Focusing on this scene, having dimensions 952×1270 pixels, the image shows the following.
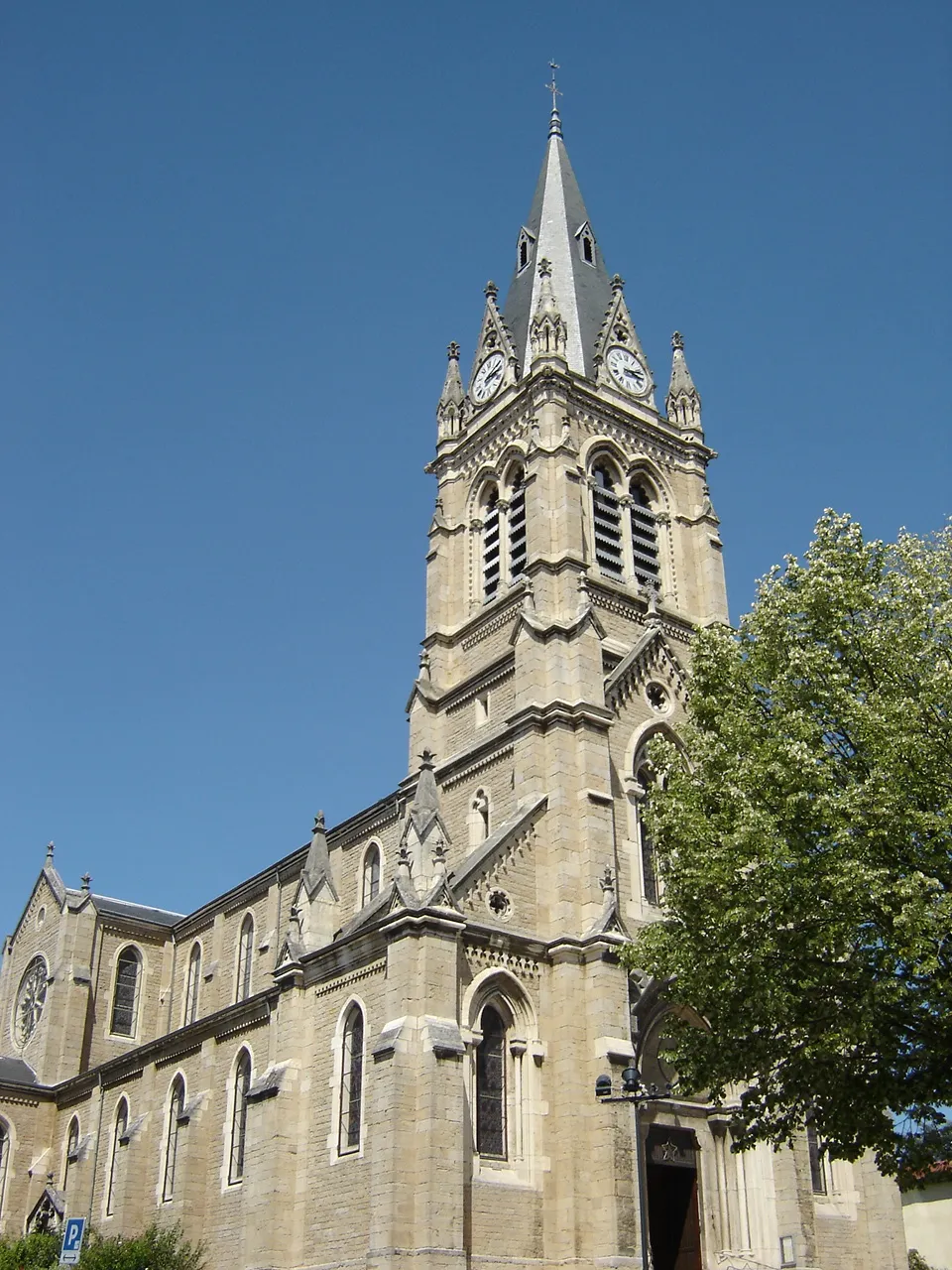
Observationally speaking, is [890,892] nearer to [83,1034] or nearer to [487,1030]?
[487,1030]

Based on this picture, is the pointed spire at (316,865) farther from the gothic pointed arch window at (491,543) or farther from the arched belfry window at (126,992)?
the arched belfry window at (126,992)

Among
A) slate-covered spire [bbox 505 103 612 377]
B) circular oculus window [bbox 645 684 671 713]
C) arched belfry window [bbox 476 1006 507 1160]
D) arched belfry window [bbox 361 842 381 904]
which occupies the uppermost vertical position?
slate-covered spire [bbox 505 103 612 377]

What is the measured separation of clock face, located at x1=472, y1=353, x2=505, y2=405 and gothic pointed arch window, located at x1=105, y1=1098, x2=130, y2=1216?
25.0 meters

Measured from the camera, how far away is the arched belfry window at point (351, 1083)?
26.9 meters

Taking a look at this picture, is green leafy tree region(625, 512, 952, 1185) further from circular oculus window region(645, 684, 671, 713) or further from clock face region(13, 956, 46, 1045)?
clock face region(13, 956, 46, 1045)

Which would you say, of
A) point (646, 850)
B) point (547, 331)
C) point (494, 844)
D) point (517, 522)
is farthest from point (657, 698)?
point (547, 331)

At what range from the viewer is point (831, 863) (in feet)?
62.6

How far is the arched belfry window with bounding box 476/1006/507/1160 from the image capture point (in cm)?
2597

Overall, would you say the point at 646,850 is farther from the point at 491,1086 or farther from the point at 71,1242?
the point at 71,1242

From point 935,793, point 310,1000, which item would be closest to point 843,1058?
point 935,793

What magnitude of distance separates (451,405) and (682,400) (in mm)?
7806

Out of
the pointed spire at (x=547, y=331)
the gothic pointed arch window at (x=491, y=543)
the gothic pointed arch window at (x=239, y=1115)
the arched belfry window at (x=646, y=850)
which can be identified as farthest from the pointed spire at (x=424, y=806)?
the pointed spire at (x=547, y=331)

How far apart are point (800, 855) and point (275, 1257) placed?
1509cm

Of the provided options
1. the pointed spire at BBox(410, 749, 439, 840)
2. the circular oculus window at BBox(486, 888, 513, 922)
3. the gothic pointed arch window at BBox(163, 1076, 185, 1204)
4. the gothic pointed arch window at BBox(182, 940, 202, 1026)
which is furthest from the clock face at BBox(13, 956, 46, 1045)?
the circular oculus window at BBox(486, 888, 513, 922)
